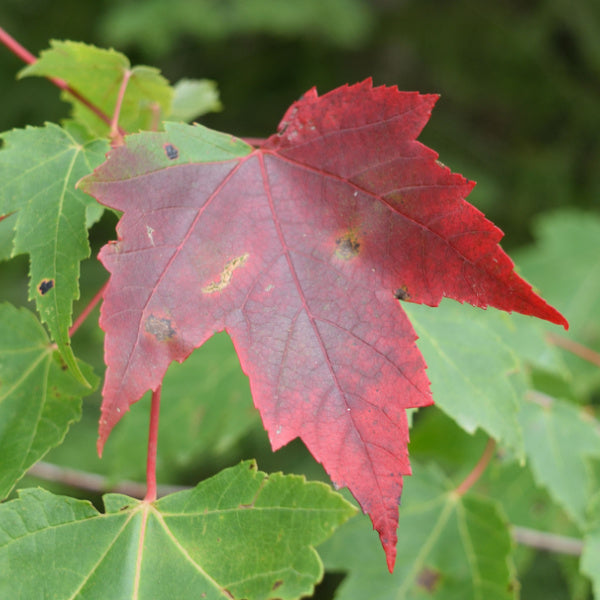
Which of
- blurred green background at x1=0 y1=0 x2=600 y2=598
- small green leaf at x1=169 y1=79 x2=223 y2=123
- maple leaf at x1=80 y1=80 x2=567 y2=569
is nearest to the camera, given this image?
maple leaf at x1=80 y1=80 x2=567 y2=569

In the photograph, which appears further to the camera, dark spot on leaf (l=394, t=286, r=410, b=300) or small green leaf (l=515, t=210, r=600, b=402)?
small green leaf (l=515, t=210, r=600, b=402)

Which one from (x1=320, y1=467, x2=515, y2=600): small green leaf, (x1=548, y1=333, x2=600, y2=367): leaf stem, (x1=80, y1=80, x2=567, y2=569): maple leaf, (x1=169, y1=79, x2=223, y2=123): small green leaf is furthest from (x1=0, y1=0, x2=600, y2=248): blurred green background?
(x1=80, y1=80, x2=567, y2=569): maple leaf

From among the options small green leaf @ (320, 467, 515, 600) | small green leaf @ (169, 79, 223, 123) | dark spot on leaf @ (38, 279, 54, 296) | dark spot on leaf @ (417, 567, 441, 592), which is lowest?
dark spot on leaf @ (417, 567, 441, 592)

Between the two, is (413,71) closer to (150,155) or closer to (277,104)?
(277,104)

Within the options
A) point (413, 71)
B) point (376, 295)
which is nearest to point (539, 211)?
point (413, 71)

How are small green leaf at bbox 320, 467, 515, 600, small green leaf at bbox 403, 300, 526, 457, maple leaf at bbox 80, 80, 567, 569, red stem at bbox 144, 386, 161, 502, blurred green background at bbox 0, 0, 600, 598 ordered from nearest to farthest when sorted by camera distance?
maple leaf at bbox 80, 80, 567, 569
red stem at bbox 144, 386, 161, 502
small green leaf at bbox 403, 300, 526, 457
small green leaf at bbox 320, 467, 515, 600
blurred green background at bbox 0, 0, 600, 598

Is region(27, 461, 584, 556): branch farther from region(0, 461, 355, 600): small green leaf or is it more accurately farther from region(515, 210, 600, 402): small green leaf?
region(515, 210, 600, 402): small green leaf

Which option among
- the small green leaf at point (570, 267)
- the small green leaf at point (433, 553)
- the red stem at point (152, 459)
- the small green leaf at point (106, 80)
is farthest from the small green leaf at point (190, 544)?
the small green leaf at point (570, 267)
